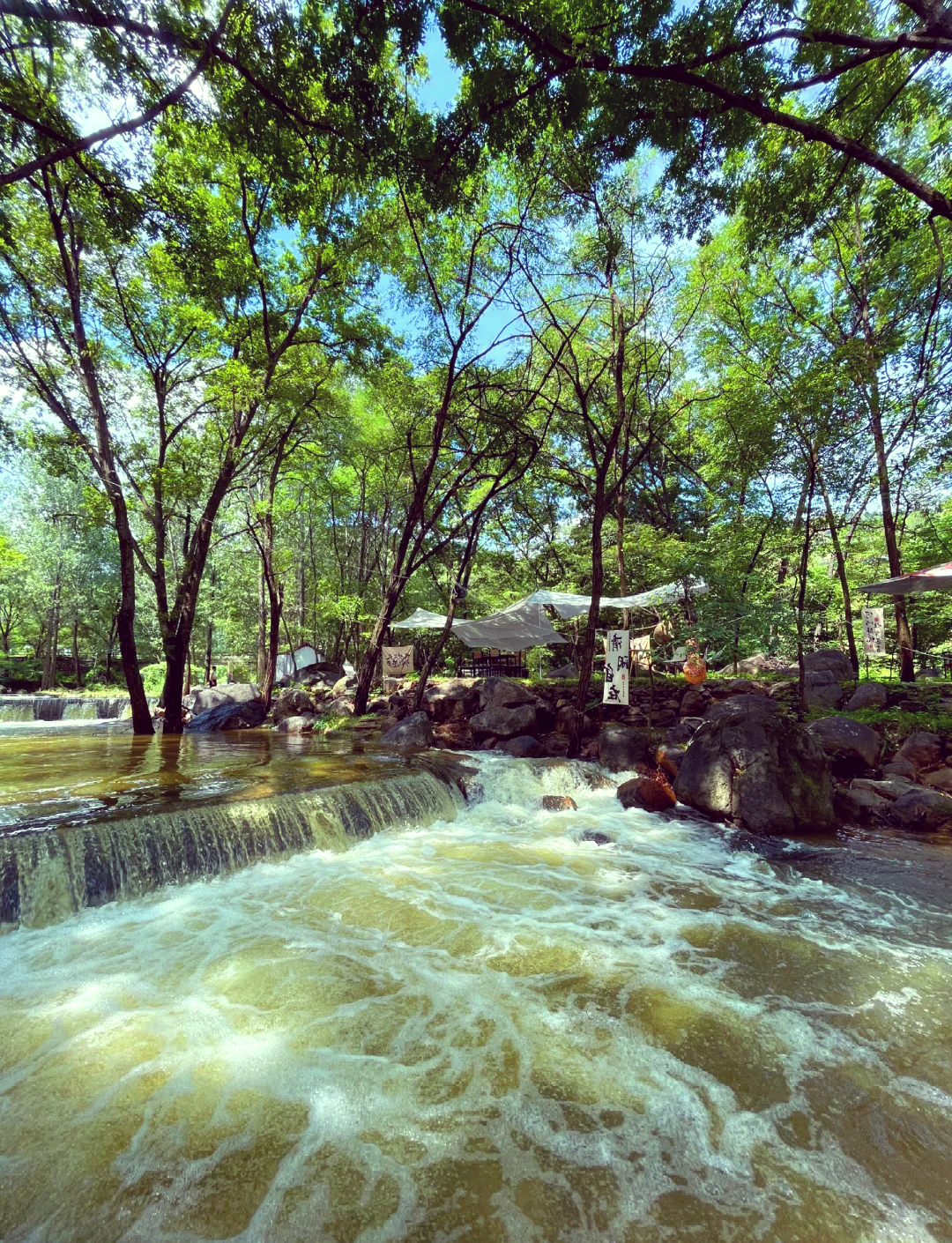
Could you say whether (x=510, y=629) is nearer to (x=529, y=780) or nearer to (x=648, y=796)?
(x=529, y=780)

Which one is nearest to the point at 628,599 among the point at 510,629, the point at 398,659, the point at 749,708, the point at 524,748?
the point at 510,629

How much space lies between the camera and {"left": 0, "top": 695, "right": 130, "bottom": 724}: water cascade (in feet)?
57.8

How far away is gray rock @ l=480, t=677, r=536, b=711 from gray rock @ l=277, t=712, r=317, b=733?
14.1 feet

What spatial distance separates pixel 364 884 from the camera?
4.21m

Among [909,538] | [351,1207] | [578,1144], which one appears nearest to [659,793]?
[578,1144]

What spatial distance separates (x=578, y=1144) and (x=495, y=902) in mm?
2071

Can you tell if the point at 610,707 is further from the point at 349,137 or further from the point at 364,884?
the point at 349,137

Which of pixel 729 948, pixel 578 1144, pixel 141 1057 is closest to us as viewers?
pixel 578 1144

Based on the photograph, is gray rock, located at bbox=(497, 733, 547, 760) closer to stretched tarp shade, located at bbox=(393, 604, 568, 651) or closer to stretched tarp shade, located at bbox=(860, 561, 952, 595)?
stretched tarp shade, located at bbox=(393, 604, 568, 651)

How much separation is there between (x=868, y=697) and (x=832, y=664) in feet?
9.93

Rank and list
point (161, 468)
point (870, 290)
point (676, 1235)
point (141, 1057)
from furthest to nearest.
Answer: point (870, 290), point (161, 468), point (141, 1057), point (676, 1235)

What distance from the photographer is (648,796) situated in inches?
252

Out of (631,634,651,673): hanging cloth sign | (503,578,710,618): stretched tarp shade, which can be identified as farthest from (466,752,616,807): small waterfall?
(503,578,710,618): stretched tarp shade

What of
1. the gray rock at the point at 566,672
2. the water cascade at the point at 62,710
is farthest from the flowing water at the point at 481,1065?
the water cascade at the point at 62,710
